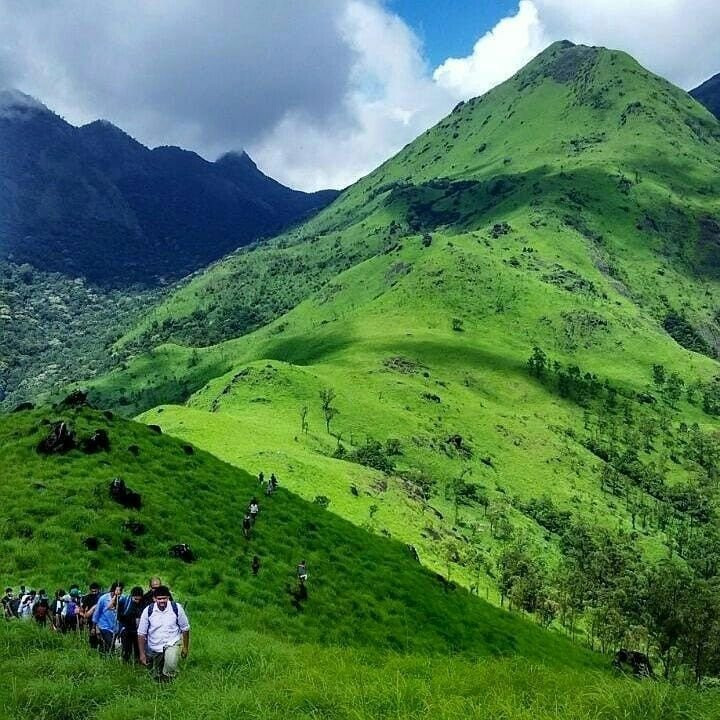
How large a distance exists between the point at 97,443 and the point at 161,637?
3729cm

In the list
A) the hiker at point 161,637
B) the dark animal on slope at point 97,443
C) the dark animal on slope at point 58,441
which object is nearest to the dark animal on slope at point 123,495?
the dark animal on slope at point 97,443

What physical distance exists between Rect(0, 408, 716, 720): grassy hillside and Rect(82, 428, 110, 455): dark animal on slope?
60cm

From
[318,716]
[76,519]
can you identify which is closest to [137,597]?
[318,716]

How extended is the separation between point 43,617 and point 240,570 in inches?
755

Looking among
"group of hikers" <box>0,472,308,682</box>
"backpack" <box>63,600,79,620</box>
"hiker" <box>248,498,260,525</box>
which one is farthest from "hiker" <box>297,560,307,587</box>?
"backpack" <box>63,600,79,620</box>

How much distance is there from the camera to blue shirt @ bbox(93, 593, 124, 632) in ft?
Answer: 73.3

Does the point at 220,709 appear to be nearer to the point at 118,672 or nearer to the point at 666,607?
the point at 118,672

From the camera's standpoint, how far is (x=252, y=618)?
38.4 m

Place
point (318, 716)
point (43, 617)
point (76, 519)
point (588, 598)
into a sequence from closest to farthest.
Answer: point (318, 716) < point (43, 617) < point (76, 519) < point (588, 598)

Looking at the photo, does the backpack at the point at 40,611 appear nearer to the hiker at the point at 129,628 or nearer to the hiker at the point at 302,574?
the hiker at the point at 129,628

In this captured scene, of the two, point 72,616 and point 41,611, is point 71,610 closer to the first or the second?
point 72,616

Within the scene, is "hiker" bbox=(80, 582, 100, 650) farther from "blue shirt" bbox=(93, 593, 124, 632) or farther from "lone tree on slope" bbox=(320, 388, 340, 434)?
"lone tree on slope" bbox=(320, 388, 340, 434)

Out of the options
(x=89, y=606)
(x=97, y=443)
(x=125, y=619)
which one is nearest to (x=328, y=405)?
(x=97, y=443)

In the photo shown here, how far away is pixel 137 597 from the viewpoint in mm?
21938
